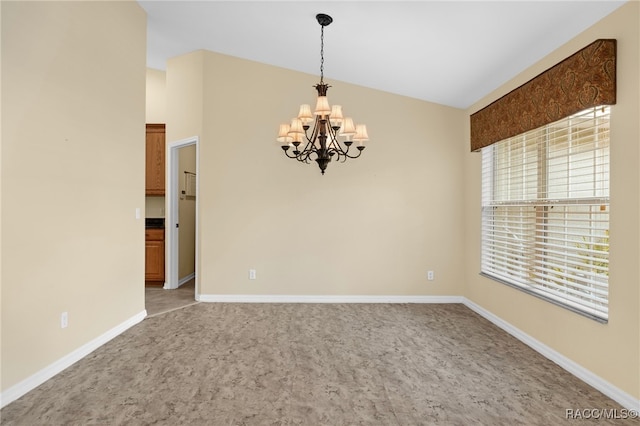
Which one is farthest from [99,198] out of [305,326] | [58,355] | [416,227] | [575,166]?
[575,166]

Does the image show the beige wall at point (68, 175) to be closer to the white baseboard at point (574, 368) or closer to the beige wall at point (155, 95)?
the beige wall at point (155, 95)

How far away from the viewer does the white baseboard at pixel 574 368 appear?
2088 millimetres

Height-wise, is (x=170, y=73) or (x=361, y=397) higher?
(x=170, y=73)

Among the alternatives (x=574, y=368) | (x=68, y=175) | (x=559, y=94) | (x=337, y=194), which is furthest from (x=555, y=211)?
(x=68, y=175)

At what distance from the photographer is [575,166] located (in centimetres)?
259

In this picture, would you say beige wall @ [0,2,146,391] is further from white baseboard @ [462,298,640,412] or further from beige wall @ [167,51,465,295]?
white baseboard @ [462,298,640,412]

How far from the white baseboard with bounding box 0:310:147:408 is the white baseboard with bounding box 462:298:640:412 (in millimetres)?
3882

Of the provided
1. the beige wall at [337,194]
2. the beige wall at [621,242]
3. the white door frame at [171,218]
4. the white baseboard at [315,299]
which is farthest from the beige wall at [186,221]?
the beige wall at [621,242]

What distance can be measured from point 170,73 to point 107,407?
427cm

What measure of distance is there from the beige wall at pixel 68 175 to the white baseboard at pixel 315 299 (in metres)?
1.03

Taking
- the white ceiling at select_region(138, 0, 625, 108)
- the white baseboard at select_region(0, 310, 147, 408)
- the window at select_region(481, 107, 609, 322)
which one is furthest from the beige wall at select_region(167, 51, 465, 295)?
the white baseboard at select_region(0, 310, 147, 408)

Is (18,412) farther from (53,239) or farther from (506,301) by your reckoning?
(506,301)

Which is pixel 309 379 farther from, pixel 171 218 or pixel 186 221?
pixel 186 221

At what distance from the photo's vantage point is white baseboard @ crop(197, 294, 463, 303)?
14.4 ft
